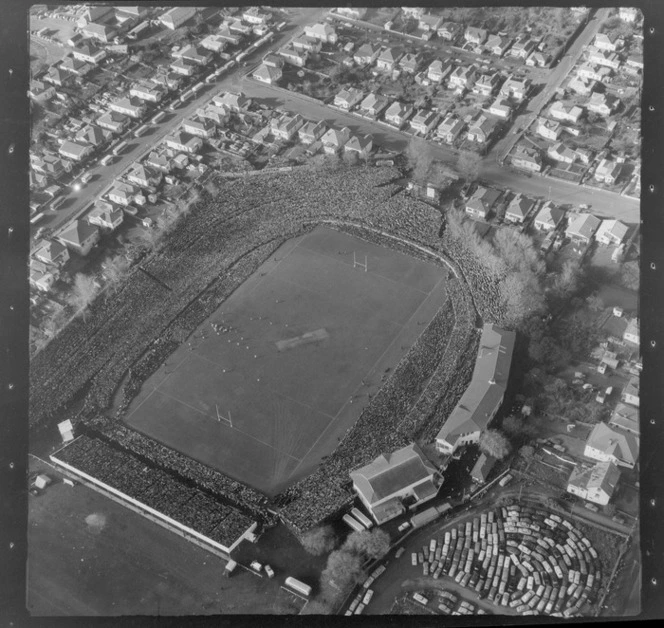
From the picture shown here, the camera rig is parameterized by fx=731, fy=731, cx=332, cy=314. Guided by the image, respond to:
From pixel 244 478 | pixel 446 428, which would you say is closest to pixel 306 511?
pixel 244 478

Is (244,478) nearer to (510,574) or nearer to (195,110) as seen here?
(510,574)

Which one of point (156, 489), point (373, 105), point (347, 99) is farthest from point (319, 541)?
point (347, 99)

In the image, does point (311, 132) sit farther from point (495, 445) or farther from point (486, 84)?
point (495, 445)

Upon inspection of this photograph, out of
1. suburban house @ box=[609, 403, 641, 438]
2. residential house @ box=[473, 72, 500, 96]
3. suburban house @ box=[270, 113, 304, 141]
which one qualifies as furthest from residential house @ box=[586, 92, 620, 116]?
suburban house @ box=[609, 403, 641, 438]

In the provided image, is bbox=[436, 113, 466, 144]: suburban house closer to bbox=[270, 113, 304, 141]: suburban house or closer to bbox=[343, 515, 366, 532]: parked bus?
bbox=[270, 113, 304, 141]: suburban house

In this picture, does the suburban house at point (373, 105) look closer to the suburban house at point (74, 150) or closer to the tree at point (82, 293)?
the suburban house at point (74, 150)

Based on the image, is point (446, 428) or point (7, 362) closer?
point (7, 362)
